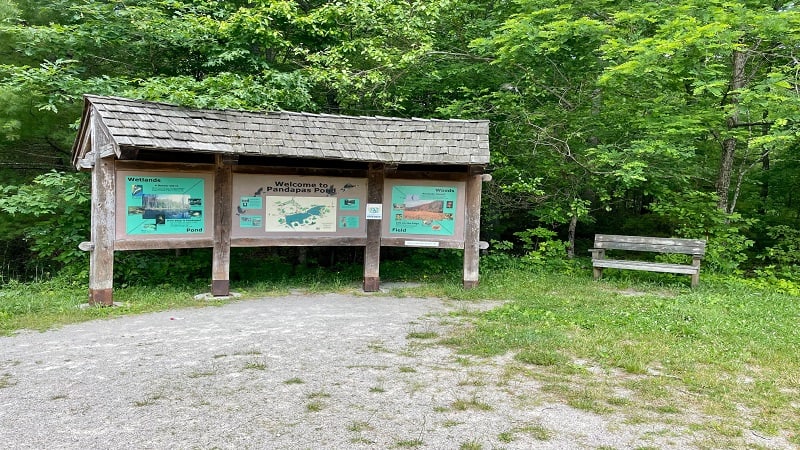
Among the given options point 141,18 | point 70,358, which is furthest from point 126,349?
point 141,18

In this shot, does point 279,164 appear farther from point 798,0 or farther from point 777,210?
point 777,210

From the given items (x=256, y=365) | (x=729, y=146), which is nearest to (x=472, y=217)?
(x=256, y=365)

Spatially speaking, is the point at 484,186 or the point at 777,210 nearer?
the point at 484,186

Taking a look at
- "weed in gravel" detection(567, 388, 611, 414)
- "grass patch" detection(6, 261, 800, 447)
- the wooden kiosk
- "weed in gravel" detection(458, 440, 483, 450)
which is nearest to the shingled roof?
the wooden kiosk

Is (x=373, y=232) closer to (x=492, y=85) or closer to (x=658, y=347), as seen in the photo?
(x=658, y=347)

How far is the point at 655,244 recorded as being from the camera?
10.8 meters

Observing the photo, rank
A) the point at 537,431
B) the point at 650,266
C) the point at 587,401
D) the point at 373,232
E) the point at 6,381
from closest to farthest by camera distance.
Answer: the point at 537,431 < the point at 587,401 < the point at 6,381 < the point at 373,232 < the point at 650,266

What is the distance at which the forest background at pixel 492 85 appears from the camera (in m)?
9.87

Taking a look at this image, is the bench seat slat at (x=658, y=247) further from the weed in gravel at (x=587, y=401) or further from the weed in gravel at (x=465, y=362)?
the weed in gravel at (x=587, y=401)

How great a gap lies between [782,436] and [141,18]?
1215cm

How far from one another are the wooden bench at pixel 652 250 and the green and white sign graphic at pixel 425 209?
3.47 m

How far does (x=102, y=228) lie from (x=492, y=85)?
938 centimetres

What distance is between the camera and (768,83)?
942 cm

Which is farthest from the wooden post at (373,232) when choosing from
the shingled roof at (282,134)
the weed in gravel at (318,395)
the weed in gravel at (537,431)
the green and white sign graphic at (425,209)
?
the weed in gravel at (537,431)
